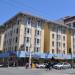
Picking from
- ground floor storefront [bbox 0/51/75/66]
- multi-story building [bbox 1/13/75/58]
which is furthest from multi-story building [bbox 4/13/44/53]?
ground floor storefront [bbox 0/51/75/66]

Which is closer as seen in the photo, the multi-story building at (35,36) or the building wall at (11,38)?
the multi-story building at (35,36)

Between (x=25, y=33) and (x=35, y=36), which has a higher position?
(x=25, y=33)

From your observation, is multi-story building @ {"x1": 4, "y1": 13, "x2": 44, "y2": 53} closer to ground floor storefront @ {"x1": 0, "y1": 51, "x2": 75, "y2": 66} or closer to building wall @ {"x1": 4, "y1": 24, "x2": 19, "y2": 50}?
building wall @ {"x1": 4, "y1": 24, "x2": 19, "y2": 50}

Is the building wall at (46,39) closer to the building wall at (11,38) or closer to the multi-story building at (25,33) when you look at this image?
the multi-story building at (25,33)

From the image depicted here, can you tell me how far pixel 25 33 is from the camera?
214 ft

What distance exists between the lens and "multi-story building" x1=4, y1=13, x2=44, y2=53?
64625mm

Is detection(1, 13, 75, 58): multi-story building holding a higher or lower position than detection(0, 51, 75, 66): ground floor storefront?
higher

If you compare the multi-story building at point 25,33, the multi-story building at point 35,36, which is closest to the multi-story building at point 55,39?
the multi-story building at point 35,36

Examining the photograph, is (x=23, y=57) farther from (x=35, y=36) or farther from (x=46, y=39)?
(x=46, y=39)

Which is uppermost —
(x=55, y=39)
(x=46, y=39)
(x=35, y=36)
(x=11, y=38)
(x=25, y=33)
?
(x=25, y=33)

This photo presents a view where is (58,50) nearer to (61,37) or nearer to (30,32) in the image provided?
(61,37)

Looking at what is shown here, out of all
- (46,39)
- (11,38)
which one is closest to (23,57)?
(11,38)

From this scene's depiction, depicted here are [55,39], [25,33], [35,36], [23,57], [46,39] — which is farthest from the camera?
[55,39]

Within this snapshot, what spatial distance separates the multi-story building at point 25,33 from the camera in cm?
6462
